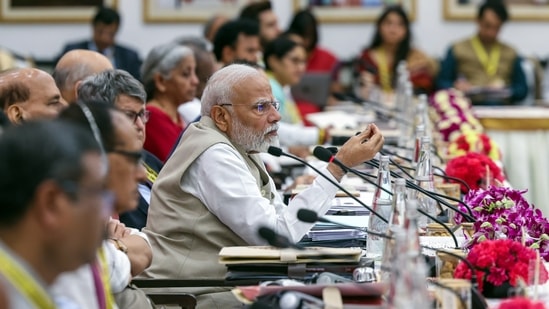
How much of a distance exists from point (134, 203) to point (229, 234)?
44.7 inches

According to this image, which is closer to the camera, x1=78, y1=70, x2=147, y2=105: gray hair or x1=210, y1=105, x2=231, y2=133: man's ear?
x1=210, y1=105, x2=231, y2=133: man's ear

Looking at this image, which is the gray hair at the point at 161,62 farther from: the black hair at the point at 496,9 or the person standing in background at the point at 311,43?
the black hair at the point at 496,9

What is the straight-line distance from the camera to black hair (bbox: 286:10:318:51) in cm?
949

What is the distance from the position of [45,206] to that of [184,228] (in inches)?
60.9

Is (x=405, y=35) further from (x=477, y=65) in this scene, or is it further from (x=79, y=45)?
(x=79, y=45)

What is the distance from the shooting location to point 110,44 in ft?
30.1

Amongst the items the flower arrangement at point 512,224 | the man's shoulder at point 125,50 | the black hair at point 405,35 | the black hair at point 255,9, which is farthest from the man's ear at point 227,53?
the flower arrangement at point 512,224

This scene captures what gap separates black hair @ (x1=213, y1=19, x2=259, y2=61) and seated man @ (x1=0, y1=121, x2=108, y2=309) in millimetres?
4760

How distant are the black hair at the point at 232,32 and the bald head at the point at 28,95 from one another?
3.11 meters

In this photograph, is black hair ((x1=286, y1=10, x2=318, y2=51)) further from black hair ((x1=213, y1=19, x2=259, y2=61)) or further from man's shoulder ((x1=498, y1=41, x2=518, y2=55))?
black hair ((x1=213, y1=19, x2=259, y2=61))

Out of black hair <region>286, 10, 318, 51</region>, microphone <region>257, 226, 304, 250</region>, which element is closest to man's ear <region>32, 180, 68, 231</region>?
microphone <region>257, 226, 304, 250</region>

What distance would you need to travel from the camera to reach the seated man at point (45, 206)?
6.03ft

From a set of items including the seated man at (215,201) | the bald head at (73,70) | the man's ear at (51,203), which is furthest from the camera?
the bald head at (73,70)

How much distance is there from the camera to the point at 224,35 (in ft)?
22.0
